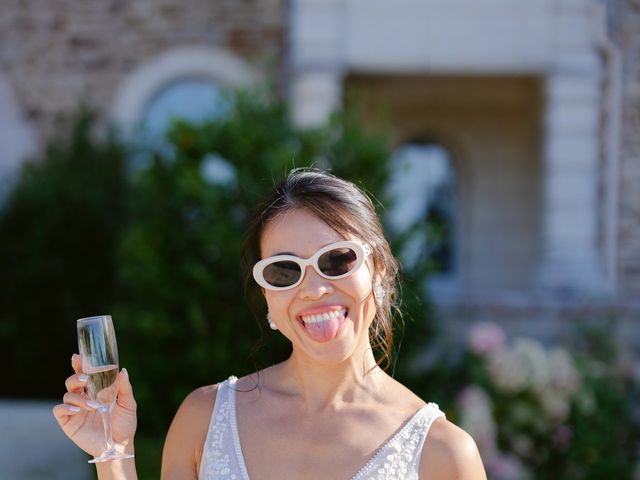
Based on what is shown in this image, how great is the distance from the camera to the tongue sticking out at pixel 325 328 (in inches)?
71.5

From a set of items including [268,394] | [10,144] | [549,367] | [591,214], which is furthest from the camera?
[10,144]

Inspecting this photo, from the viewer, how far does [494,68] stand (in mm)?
8047

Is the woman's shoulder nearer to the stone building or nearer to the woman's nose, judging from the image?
the woman's nose

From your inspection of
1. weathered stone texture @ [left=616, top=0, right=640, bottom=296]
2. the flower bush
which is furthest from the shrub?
weathered stone texture @ [left=616, top=0, right=640, bottom=296]

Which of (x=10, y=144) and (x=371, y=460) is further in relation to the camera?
(x=10, y=144)

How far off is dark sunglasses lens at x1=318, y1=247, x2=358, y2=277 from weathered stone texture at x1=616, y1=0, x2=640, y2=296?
6989mm

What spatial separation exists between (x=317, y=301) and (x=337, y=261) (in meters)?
0.10

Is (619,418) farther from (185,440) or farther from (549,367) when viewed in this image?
(185,440)

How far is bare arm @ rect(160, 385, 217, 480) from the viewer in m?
1.89

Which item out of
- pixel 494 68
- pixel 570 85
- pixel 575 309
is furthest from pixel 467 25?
pixel 575 309

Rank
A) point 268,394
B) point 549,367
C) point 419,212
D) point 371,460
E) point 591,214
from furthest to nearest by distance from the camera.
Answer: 1. point 419,212
2. point 591,214
3. point 549,367
4. point 268,394
5. point 371,460

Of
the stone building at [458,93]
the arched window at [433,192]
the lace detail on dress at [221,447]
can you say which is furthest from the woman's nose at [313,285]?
the arched window at [433,192]

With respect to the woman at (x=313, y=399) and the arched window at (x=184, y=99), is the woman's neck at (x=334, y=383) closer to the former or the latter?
the woman at (x=313, y=399)

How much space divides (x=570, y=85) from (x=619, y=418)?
10.9 ft
